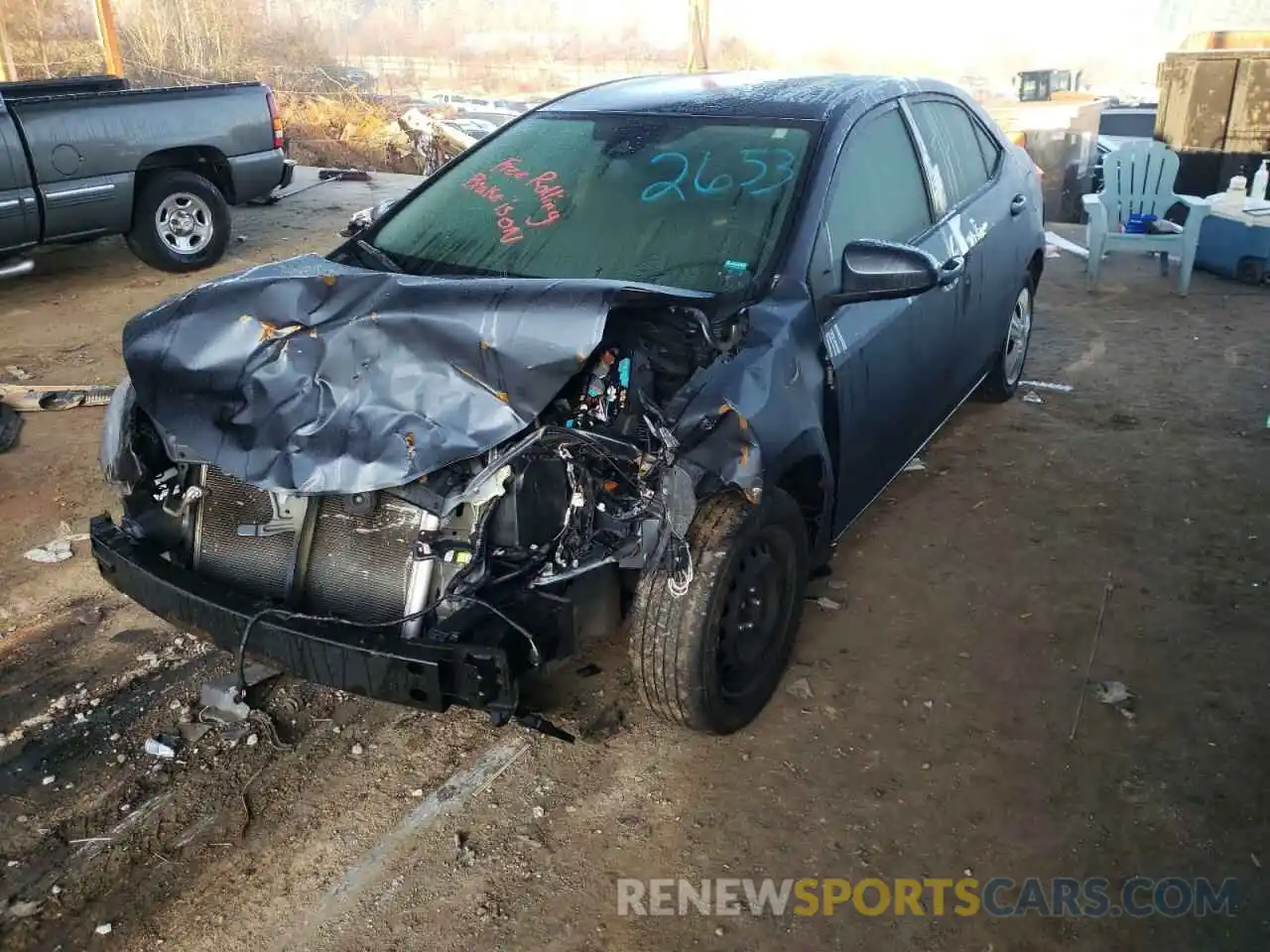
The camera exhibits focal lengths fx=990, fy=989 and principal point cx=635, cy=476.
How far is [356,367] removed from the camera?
2.58m

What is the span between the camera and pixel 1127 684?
3.27m

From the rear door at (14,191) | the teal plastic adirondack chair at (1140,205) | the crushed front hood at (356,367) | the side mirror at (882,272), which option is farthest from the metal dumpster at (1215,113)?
the rear door at (14,191)

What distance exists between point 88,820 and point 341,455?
1.26 metres

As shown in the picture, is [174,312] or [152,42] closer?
[174,312]

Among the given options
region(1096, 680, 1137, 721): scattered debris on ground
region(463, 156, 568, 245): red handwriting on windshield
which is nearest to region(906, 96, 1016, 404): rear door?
region(1096, 680, 1137, 721): scattered debris on ground

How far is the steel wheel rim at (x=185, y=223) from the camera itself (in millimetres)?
7926

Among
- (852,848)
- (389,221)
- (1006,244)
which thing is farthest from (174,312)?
(1006,244)

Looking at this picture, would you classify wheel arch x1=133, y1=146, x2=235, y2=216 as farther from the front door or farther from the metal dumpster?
the metal dumpster

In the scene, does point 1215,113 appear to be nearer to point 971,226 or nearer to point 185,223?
point 971,226

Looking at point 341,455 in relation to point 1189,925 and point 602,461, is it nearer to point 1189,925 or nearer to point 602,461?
point 602,461

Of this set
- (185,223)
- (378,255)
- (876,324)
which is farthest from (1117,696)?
(185,223)

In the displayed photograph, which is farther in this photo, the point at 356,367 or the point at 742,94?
the point at 742,94

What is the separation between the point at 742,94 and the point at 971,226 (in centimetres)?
119

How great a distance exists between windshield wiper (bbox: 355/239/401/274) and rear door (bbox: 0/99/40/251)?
4.64m
